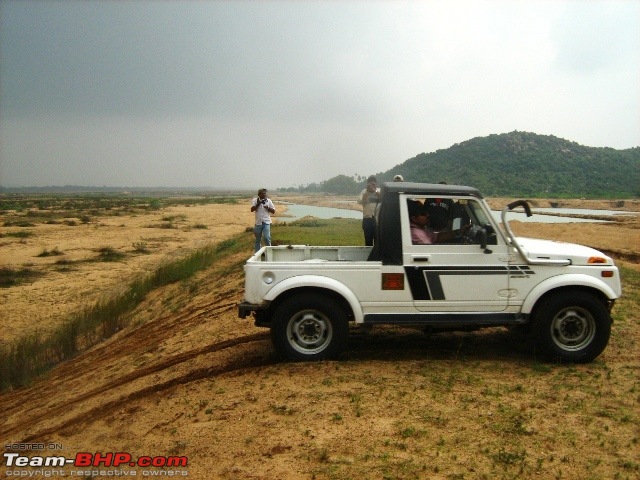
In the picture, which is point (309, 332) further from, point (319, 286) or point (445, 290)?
point (445, 290)

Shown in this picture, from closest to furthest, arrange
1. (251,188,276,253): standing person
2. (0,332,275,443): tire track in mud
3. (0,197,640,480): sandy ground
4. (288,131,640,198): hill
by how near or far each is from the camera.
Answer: (0,197,640,480): sandy ground < (0,332,275,443): tire track in mud < (251,188,276,253): standing person < (288,131,640,198): hill

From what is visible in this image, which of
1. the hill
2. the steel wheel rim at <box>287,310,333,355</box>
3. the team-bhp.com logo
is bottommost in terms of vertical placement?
the team-bhp.com logo

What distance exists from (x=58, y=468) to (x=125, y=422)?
2.50ft

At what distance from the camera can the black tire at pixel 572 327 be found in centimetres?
581

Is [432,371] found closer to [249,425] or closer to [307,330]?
[307,330]

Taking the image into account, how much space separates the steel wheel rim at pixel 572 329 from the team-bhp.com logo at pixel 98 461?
422 centimetres

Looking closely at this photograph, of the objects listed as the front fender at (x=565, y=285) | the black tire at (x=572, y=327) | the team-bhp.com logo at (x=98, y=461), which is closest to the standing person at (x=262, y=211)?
the front fender at (x=565, y=285)

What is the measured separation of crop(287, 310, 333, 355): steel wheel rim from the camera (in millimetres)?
5859

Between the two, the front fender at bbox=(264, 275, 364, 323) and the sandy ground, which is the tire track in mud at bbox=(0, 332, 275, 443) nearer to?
the sandy ground

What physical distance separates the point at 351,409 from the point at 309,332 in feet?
4.24

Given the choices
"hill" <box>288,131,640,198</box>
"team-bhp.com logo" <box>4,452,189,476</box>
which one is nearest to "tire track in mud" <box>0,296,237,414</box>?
"team-bhp.com logo" <box>4,452,189,476</box>

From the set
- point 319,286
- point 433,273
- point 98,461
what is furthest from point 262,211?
point 98,461

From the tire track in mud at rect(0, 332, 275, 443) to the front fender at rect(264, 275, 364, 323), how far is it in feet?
3.52

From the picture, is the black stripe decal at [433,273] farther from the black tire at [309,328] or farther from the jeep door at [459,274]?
the black tire at [309,328]
